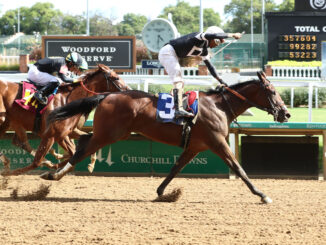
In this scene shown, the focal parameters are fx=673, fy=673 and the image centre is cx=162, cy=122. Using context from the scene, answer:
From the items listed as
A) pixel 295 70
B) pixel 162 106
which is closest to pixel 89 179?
pixel 162 106

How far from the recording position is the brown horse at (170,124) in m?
8.16

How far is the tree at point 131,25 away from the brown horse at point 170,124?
248 ft

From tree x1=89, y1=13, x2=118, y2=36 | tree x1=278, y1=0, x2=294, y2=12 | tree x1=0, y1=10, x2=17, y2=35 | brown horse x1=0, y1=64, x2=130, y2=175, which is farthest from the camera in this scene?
tree x1=0, y1=10, x2=17, y2=35

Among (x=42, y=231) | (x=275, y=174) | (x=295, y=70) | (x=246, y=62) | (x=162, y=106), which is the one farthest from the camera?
(x=246, y=62)

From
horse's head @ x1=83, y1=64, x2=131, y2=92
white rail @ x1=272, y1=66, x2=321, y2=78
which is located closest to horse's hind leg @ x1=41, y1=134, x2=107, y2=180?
horse's head @ x1=83, y1=64, x2=131, y2=92

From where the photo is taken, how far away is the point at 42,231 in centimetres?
648

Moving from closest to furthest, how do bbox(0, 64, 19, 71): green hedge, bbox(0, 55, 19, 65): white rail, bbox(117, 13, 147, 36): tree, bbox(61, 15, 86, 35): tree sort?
1. bbox(0, 64, 19, 71): green hedge
2. bbox(0, 55, 19, 65): white rail
3. bbox(61, 15, 86, 35): tree
4. bbox(117, 13, 147, 36): tree

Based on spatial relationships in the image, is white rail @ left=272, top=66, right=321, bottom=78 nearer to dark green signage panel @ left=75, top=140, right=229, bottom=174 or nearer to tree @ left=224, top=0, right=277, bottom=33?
dark green signage panel @ left=75, top=140, right=229, bottom=174

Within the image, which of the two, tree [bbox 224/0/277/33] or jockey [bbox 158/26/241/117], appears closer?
jockey [bbox 158/26/241/117]

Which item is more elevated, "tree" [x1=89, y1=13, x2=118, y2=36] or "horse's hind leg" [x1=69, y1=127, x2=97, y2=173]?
"tree" [x1=89, y1=13, x2=118, y2=36]

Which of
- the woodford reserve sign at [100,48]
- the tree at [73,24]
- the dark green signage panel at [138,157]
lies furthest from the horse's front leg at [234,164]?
the tree at [73,24]

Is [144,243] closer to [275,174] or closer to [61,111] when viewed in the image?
[61,111]

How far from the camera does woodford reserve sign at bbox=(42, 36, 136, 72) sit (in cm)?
1395

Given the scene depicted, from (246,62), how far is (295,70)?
45.9ft
